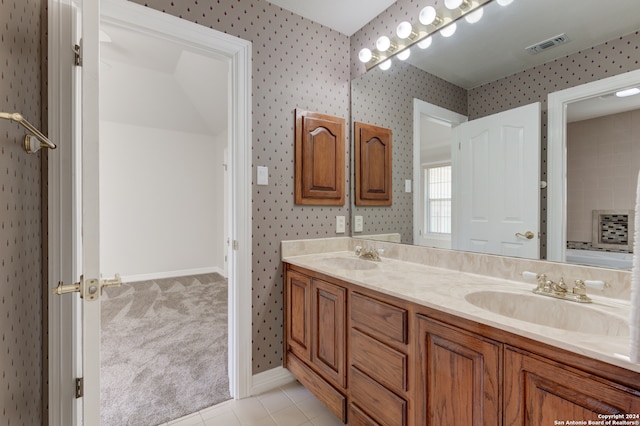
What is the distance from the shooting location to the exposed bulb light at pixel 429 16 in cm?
164

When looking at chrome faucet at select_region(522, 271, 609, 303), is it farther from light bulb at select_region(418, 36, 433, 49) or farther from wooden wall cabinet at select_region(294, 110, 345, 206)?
light bulb at select_region(418, 36, 433, 49)

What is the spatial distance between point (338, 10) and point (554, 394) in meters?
2.28

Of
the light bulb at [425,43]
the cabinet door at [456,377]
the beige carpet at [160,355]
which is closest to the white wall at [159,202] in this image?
the beige carpet at [160,355]

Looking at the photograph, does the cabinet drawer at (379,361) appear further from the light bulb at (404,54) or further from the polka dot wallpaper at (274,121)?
the light bulb at (404,54)

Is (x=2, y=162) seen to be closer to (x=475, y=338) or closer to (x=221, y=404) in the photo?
(x=475, y=338)

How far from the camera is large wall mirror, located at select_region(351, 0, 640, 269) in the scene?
1.05 metres

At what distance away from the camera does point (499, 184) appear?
1408 mm

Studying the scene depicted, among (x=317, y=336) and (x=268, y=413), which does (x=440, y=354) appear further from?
(x=268, y=413)

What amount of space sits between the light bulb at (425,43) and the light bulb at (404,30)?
0.31 feet

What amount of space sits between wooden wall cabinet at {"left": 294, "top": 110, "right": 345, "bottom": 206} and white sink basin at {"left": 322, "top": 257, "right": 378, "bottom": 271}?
0.44 metres

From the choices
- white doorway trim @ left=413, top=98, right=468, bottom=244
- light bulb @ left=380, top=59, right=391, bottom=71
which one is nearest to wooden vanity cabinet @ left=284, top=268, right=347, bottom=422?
white doorway trim @ left=413, top=98, right=468, bottom=244

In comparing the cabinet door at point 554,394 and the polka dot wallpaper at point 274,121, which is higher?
the polka dot wallpaper at point 274,121

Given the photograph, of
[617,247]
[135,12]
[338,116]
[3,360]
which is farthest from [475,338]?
[135,12]

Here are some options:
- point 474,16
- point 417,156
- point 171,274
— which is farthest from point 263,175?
point 171,274
